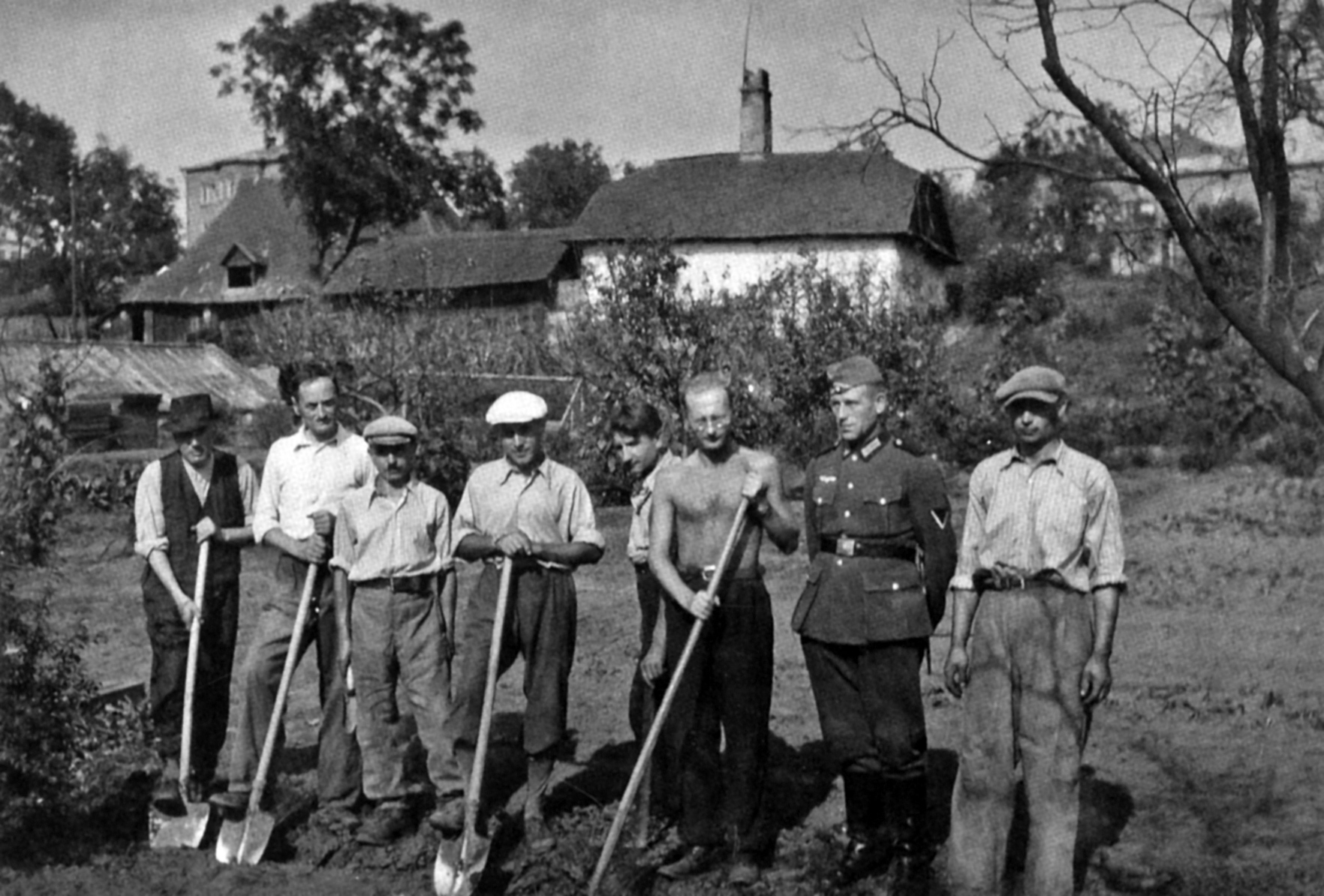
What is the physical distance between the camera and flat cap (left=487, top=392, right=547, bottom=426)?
6234 mm

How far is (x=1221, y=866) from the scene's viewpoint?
571 centimetres

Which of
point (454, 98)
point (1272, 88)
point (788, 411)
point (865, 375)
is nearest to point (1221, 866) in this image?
point (865, 375)

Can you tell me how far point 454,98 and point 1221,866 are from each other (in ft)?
137

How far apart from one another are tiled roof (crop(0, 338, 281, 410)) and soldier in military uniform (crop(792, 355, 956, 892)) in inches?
755

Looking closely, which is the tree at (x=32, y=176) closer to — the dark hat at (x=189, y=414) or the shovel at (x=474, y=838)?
the dark hat at (x=189, y=414)

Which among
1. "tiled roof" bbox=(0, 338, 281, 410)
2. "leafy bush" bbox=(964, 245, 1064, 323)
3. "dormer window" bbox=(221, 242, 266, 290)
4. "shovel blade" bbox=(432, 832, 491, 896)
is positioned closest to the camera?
"shovel blade" bbox=(432, 832, 491, 896)

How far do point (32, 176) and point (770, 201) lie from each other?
2970cm

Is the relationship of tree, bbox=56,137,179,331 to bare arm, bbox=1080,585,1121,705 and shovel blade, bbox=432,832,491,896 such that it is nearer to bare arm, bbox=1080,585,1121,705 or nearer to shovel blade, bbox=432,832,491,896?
shovel blade, bbox=432,832,491,896

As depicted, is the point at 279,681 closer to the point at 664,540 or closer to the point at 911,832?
the point at 664,540

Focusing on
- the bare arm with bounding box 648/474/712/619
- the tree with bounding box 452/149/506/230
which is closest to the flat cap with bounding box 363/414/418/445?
the bare arm with bounding box 648/474/712/619

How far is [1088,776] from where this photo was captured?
692 centimetres

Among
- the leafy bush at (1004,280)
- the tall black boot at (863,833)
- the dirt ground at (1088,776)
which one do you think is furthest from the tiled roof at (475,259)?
the tall black boot at (863,833)

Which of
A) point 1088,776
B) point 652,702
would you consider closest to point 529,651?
point 652,702

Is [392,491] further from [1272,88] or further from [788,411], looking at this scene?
[788,411]
